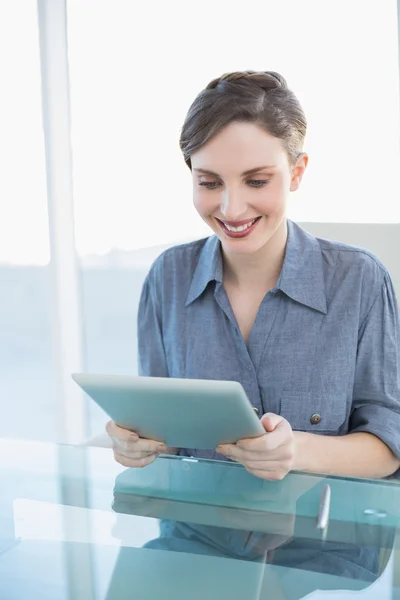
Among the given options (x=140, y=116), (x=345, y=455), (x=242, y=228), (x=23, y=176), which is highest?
(x=140, y=116)

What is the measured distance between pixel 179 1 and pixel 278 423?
2471mm

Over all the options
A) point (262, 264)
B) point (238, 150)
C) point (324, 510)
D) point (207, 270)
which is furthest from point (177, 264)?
point (324, 510)

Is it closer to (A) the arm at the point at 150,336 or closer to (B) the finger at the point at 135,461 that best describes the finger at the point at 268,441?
(B) the finger at the point at 135,461

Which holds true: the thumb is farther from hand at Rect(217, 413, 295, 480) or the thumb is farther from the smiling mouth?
the smiling mouth

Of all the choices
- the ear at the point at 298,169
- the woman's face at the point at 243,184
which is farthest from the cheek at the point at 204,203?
the ear at the point at 298,169

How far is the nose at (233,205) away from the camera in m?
1.50

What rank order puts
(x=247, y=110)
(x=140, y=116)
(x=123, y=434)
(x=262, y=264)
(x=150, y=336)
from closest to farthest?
1. (x=123, y=434)
2. (x=247, y=110)
3. (x=262, y=264)
4. (x=150, y=336)
5. (x=140, y=116)

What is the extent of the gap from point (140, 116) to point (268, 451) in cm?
258

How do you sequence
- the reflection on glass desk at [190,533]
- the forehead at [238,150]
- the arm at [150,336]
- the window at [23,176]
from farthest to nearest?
the window at [23,176] < the arm at [150,336] < the forehead at [238,150] < the reflection on glass desk at [190,533]

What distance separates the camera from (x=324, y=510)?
3.90ft

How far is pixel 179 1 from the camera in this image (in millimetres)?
3275

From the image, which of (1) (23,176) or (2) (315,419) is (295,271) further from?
(1) (23,176)

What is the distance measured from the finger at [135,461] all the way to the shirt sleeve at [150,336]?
41cm

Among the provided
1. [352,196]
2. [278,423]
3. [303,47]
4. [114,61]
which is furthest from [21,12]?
[278,423]
